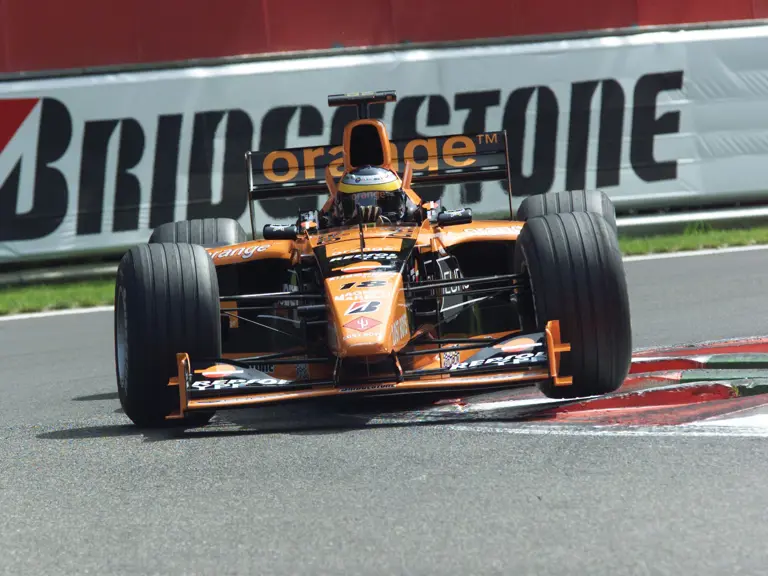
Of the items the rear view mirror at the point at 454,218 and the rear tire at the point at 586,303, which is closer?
the rear tire at the point at 586,303

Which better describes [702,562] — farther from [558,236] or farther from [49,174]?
[49,174]

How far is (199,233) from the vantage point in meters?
9.52

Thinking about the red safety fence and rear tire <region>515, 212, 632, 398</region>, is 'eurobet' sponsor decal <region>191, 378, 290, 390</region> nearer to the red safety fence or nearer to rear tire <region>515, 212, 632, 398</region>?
rear tire <region>515, 212, 632, 398</region>

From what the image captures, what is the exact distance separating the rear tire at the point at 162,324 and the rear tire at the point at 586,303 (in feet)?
5.42

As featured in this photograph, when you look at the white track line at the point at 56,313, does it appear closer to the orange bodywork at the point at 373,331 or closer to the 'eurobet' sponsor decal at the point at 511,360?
the orange bodywork at the point at 373,331

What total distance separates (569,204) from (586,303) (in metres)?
2.72

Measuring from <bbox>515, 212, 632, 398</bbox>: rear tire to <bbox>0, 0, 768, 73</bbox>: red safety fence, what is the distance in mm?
8507

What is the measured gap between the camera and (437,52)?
1470 centimetres

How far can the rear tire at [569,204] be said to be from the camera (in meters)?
9.04

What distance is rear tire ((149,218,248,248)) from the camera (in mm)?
9461

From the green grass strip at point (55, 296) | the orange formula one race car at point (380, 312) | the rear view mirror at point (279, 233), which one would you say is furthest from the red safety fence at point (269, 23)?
the rear view mirror at point (279, 233)

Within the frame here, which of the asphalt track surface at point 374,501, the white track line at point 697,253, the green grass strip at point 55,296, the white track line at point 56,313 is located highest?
the green grass strip at point 55,296

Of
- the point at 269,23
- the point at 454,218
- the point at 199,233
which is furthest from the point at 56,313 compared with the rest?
the point at 454,218

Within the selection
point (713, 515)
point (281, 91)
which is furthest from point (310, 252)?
point (281, 91)
